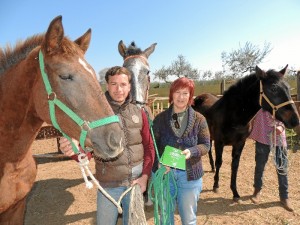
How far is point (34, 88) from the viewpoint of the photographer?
1924 mm

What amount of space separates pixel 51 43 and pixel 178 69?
152 feet

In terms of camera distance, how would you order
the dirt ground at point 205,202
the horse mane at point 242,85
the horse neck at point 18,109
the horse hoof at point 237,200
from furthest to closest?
the horse mane at point 242,85 < the horse hoof at point 237,200 < the dirt ground at point 205,202 < the horse neck at point 18,109

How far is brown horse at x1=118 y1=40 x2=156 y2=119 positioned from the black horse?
1.89 m

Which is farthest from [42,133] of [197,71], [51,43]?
[197,71]

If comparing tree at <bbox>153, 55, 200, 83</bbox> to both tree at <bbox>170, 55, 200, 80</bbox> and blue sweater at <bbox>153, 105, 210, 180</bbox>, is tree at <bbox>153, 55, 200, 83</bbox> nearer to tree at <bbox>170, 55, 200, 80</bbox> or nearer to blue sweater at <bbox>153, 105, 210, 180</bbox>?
tree at <bbox>170, 55, 200, 80</bbox>

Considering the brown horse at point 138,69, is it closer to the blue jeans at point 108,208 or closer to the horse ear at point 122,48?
the horse ear at point 122,48

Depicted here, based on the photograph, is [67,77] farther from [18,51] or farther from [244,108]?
[244,108]

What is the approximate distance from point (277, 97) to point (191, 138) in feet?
7.97

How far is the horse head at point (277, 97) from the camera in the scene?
4227 millimetres

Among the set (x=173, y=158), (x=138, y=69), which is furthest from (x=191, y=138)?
(x=138, y=69)

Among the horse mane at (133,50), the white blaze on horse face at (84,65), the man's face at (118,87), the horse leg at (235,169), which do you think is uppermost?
the horse mane at (133,50)

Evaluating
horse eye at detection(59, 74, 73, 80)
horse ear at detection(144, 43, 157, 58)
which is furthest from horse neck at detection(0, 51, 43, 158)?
horse ear at detection(144, 43, 157, 58)

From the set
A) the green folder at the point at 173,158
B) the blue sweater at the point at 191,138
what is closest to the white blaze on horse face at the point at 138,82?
the blue sweater at the point at 191,138

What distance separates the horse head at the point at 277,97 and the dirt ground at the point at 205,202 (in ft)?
4.79
